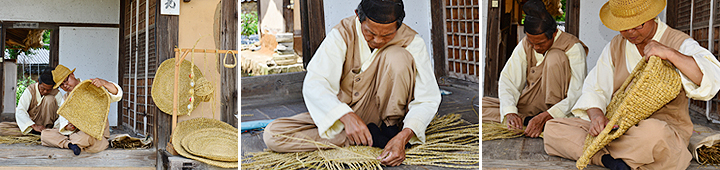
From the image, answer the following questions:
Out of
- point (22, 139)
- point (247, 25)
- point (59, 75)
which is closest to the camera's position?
point (247, 25)

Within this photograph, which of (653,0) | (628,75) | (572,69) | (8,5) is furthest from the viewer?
(8,5)

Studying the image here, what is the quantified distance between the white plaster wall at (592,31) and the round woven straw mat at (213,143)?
257 cm

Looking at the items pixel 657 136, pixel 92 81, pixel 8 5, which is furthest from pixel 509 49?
pixel 8 5

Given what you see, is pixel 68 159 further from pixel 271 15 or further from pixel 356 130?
pixel 356 130

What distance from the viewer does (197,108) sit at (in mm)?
4090

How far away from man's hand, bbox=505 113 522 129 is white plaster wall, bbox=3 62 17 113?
680 cm

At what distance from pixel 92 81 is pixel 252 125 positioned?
6.46 feet

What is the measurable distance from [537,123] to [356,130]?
1.52 m

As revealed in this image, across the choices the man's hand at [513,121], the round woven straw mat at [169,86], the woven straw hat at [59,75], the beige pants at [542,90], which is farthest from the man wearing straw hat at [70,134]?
the man's hand at [513,121]

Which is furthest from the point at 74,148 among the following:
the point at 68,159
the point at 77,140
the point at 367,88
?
the point at 367,88

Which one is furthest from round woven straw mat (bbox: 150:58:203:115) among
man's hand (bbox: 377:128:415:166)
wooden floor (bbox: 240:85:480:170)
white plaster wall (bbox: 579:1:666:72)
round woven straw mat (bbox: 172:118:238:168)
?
white plaster wall (bbox: 579:1:666:72)

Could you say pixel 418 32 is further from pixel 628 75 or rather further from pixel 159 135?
pixel 159 135

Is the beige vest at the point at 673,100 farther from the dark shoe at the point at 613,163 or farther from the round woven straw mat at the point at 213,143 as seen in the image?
the round woven straw mat at the point at 213,143

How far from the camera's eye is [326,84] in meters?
2.19
